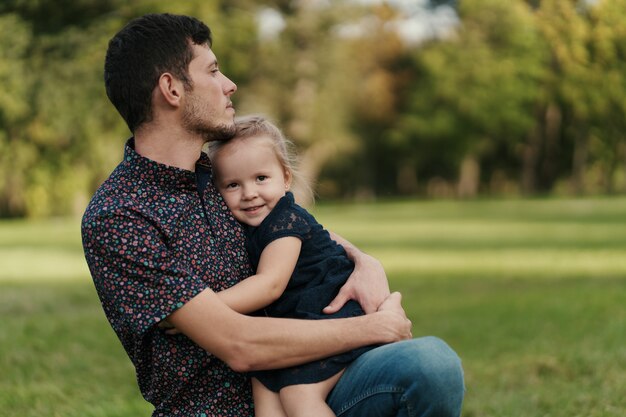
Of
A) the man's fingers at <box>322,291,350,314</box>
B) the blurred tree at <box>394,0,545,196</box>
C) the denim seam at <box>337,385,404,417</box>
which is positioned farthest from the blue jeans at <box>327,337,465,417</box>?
the blurred tree at <box>394,0,545,196</box>

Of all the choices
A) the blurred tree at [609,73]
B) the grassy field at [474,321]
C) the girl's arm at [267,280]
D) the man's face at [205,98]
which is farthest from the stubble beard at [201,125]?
the blurred tree at [609,73]

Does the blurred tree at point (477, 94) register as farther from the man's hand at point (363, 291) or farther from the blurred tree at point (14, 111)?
the man's hand at point (363, 291)

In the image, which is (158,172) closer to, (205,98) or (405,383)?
(205,98)

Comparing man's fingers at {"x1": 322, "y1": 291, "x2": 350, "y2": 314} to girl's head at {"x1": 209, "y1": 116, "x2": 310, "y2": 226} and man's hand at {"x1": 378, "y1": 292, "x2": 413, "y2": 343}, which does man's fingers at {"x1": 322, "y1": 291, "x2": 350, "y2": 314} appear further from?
girl's head at {"x1": 209, "y1": 116, "x2": 310, "y2": 226}

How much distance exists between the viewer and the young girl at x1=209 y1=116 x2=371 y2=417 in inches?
104

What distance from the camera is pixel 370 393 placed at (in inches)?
102

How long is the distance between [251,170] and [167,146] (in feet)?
0.96

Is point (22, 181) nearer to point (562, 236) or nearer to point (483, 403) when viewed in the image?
point (562, 236)

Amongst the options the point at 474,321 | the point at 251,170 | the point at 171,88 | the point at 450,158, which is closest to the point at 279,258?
the point at 251,170

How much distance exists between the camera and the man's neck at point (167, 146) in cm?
276

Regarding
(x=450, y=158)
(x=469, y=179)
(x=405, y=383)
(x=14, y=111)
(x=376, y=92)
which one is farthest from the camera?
(x=469, y=179)

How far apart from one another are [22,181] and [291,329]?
103 ft

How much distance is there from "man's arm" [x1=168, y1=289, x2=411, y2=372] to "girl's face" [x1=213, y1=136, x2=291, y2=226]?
423 millimetres

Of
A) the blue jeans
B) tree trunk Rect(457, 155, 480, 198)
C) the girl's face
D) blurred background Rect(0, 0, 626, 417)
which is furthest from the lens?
tree trunk Rect(457, 155, 480, 198)
